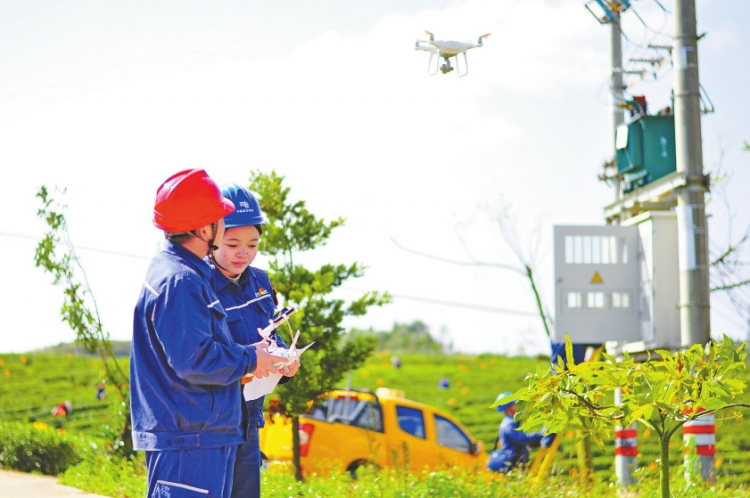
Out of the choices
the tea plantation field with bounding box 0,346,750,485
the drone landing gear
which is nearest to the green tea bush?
the tea plantation field with bounding box 0,346,750,485

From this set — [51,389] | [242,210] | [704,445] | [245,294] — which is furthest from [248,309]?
[51,389]

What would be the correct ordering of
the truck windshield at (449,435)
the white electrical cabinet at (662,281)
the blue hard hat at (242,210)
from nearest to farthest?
the blue hard hat at (242,210) → the white electrical cabinet at (662,281) → the truck windshield at (449,435)

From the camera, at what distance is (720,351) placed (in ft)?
13.5

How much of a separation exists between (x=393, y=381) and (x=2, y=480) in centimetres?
1260

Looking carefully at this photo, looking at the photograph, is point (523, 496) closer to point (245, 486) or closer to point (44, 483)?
point (245, 486)

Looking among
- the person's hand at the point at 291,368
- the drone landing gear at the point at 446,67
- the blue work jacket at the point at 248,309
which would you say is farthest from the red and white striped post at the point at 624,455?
the person's hand at the point at 291,368

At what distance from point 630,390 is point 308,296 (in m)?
4.50

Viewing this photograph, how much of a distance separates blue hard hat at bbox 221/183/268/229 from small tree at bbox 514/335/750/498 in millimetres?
1379

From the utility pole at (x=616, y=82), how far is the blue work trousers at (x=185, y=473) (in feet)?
28.0

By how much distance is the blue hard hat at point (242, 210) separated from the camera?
3654 millimetres

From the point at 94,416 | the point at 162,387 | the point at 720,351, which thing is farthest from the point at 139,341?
the point at 94,416

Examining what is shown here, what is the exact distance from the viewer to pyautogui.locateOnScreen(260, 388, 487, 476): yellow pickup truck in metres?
9.59

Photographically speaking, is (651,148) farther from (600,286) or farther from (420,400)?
(420,400)

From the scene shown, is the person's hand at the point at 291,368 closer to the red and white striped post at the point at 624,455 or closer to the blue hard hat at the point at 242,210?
the blue hard hat at the point at 242,210
